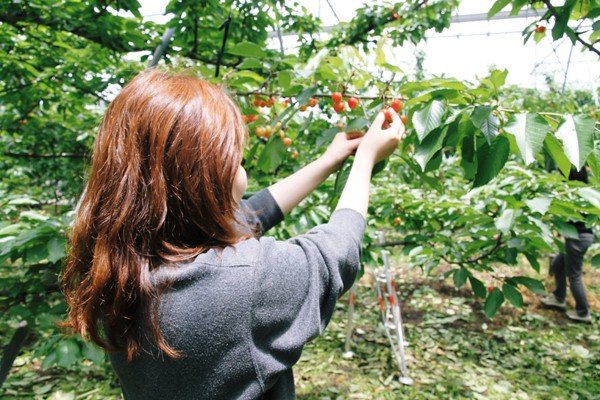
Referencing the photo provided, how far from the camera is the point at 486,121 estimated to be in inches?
35.3

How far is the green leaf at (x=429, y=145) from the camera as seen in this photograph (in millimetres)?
959

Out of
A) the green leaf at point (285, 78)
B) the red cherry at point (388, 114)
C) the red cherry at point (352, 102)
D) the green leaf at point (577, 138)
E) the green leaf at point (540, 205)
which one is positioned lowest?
the green leaf at point (540, 205)

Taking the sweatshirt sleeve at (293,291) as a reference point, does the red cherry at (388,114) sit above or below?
above

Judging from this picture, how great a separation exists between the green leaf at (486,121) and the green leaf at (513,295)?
3.43 feet

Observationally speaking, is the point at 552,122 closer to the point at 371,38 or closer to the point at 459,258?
the point at 459,258

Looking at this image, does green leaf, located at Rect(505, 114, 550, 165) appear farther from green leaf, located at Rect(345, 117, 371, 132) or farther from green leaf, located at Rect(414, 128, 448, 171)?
green leaf, located at Rect(345, 117, 371, 132)

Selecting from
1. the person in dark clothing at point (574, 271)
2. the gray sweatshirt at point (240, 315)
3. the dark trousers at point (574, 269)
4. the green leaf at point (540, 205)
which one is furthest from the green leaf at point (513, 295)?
the dark trousers at point (574, 269)

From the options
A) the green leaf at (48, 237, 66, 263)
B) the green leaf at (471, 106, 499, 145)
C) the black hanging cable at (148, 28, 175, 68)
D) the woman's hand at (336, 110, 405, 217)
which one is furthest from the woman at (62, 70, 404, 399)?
the black hanging cable at (148, 28, 175, 68)

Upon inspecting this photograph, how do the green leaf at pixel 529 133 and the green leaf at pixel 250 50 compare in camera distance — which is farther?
the green leaf at pixel 250 50

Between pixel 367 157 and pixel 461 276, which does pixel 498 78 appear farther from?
pixel 461 276

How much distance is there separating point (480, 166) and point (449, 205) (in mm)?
855

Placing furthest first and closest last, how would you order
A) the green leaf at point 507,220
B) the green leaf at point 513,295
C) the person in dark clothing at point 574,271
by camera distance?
1. the person in dark clothing at point 574,271
2. the green leaf at point 513,295
3. the green leaf at point 507,220

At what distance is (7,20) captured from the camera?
94.0 inches

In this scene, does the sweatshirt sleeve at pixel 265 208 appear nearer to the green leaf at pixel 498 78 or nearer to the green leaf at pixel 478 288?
the green leaf at pixel 498 78
